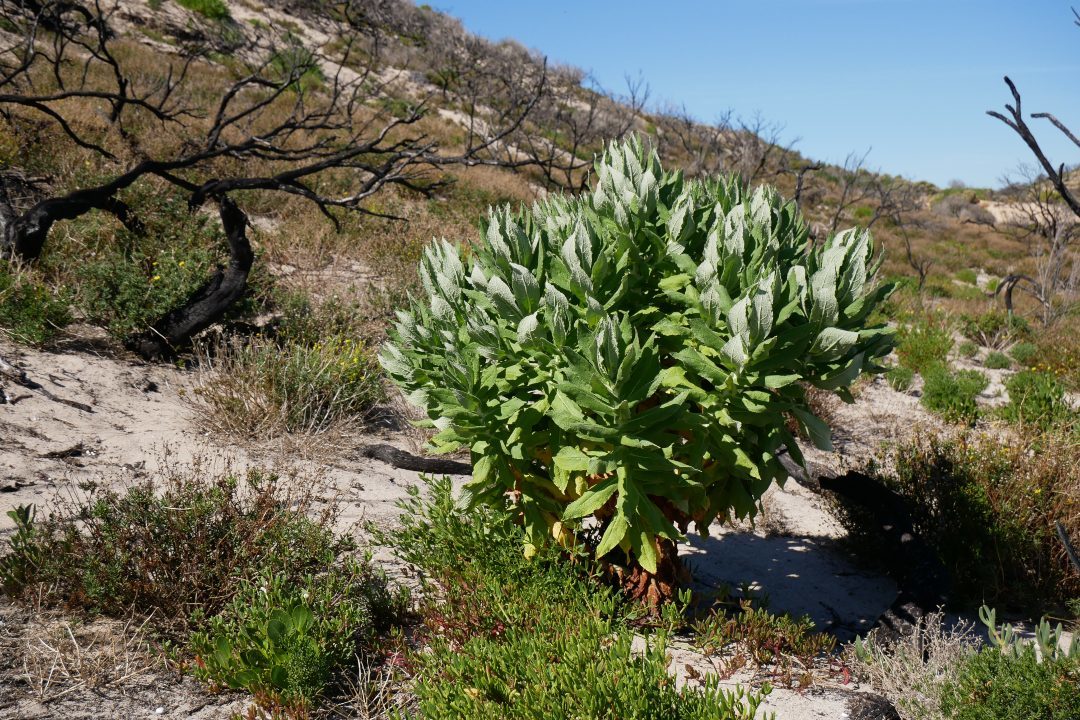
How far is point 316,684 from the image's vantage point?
2.62 meters

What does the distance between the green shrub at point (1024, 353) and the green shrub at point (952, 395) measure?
230cm

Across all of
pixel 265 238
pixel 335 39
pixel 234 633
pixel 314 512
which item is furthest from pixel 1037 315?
pixel 335 39

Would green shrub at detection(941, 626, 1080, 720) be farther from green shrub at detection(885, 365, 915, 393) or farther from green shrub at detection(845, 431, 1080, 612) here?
green shrub at detection(885, 365, 915, 393)

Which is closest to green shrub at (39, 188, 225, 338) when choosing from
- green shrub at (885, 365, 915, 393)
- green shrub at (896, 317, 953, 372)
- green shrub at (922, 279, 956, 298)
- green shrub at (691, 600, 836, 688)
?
green shrub at (691, 600, 836, 688)

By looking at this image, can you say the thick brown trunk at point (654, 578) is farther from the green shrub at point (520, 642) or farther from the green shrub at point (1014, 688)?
the green shrub at point (1014, 688)

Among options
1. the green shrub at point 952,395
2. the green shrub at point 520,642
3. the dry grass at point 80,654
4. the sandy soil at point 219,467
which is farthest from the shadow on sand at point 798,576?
the green shrub at point 952,395

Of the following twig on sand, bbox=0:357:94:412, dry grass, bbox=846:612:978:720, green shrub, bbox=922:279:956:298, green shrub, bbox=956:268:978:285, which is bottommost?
twig on sand, bbox=0:357:94:412

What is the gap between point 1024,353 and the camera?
1050 centimetres

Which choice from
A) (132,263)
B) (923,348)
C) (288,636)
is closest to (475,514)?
(288,636)

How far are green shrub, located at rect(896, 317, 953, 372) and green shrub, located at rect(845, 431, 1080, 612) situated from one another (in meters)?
5.07

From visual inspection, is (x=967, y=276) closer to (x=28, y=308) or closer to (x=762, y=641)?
(x=762, y=641)

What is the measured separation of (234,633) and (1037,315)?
15073 mm

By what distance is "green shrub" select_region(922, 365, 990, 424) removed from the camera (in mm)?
7664

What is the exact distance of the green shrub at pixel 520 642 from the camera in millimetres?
2176
